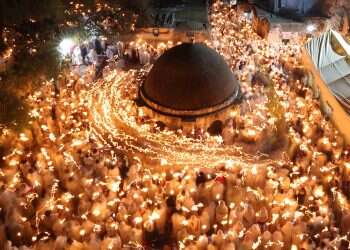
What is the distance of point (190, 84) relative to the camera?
1079cm

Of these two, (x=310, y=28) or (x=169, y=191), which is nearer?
(x=169, y=191)

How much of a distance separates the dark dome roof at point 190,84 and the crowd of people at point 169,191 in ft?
2.49

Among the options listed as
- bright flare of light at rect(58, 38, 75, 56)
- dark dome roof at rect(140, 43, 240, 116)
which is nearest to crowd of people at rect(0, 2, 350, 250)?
dark dome roof at rect(140, 43, 240, 116)

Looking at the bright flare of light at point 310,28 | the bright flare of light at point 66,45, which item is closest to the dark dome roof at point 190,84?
the bright flare of light at point 66,45

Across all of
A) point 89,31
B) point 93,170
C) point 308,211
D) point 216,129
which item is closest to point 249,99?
point 216,129

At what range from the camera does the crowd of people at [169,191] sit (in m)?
7.72

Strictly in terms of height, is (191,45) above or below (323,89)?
above

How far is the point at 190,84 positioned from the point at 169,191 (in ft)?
9.90

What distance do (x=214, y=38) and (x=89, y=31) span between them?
162 inches

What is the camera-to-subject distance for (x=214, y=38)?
15.1 m

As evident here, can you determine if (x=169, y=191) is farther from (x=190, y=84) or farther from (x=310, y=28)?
(x=310, y=28)

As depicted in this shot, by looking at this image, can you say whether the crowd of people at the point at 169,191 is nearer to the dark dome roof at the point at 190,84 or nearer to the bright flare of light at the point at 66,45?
the dark dome roof at the point at 190,84

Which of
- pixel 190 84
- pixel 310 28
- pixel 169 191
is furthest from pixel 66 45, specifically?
pixel 310 28

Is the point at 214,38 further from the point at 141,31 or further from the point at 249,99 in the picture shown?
the point at 249,99
